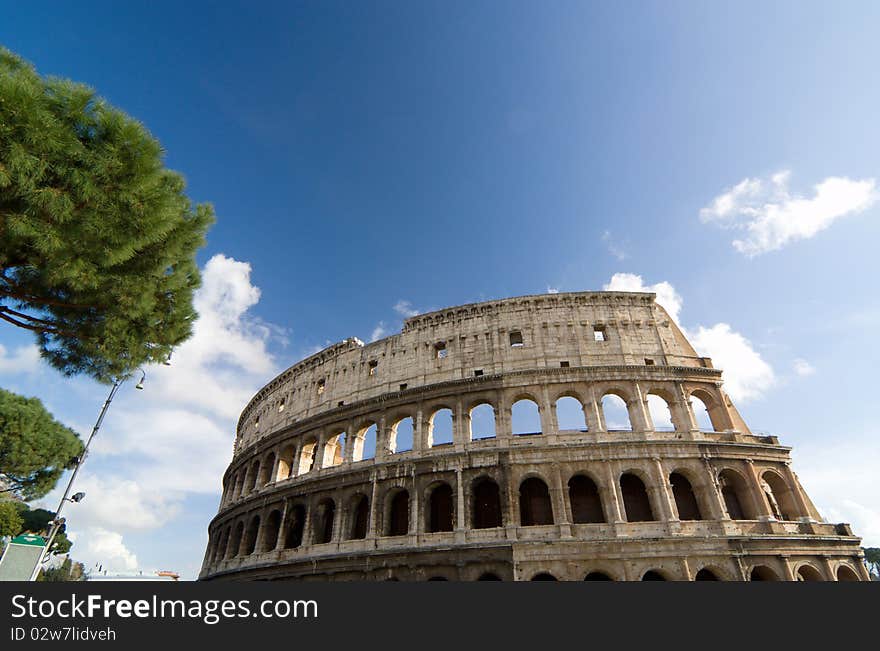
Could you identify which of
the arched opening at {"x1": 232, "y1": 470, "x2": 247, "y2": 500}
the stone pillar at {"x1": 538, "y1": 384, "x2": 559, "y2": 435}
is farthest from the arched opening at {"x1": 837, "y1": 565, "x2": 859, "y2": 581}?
the arched opening at {"x1": 232, "y1": 470, "x2": 247, "y2": 500}

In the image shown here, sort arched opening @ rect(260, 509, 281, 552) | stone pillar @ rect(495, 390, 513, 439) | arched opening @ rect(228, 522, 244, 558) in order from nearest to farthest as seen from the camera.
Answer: stone pillar @ rect(495, 390, 513, 439), arched opening @ rect(260, 509, 281, 552), arched opening @ rect(228, 522, 244, 558)

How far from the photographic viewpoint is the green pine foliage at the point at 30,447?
2189 cm

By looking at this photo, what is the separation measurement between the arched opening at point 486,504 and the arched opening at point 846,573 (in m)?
13.8

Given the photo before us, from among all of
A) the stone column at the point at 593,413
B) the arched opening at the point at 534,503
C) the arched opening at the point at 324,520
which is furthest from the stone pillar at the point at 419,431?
the stone column at the point at 593,413

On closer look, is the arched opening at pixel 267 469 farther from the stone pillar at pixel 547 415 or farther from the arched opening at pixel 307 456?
the stone pillar at pixel 547 415

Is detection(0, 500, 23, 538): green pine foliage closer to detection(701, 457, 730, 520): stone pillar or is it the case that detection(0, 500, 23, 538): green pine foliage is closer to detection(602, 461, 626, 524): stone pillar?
detection(602, 461, 626, 524): stone pillar

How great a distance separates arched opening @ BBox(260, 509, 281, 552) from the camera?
928 inches

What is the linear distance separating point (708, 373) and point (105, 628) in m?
23.7

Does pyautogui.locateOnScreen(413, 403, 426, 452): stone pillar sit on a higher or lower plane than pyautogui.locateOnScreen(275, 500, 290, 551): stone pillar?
higher

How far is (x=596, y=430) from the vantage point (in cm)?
1948

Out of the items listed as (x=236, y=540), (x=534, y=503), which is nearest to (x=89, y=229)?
(x=534, y=503)

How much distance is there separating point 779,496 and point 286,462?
26443 mm

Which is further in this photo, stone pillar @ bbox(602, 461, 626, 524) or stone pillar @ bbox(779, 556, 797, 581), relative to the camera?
stone pillar @ bbox(602, 461, 626, 524)

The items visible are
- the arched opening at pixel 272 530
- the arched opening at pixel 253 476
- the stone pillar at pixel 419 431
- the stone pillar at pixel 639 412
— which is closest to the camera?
the stone pillar at pixel 639 412
